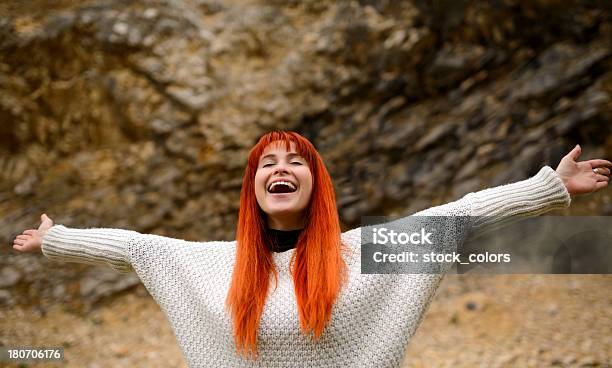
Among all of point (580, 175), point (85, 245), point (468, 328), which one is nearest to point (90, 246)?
point (85, 245)

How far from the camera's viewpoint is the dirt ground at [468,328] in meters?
3.73

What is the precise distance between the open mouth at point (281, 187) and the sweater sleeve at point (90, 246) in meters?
0.49

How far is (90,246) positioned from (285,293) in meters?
0.65

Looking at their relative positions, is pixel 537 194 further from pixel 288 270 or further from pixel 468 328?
pixel 468 328

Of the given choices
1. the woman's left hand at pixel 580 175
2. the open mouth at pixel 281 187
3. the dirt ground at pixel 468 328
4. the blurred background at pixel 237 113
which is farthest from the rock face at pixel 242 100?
the open mouth at pixel 281 187

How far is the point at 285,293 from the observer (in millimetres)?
1881

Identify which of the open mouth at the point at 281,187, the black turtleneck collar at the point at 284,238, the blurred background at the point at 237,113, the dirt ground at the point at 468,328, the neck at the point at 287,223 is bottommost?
the dirt ground at the point at 468,328

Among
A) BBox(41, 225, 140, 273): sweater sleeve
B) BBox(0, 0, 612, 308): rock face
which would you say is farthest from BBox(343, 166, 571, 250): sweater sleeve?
BBox(0, 0, 612, 308): rock face

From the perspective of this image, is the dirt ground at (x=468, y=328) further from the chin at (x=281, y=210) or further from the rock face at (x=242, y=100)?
the chin at (x=281, y=210)

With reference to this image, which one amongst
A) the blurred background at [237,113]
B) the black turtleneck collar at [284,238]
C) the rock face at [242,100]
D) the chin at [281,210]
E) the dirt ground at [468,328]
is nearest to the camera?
the chin at [281,210]

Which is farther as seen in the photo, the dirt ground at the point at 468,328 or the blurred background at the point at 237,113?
the blurred background at the point at 237,113

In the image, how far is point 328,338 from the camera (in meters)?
1.84

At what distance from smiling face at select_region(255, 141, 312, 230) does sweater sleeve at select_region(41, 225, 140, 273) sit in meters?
0.46

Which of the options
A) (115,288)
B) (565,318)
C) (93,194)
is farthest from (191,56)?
(565,318)
